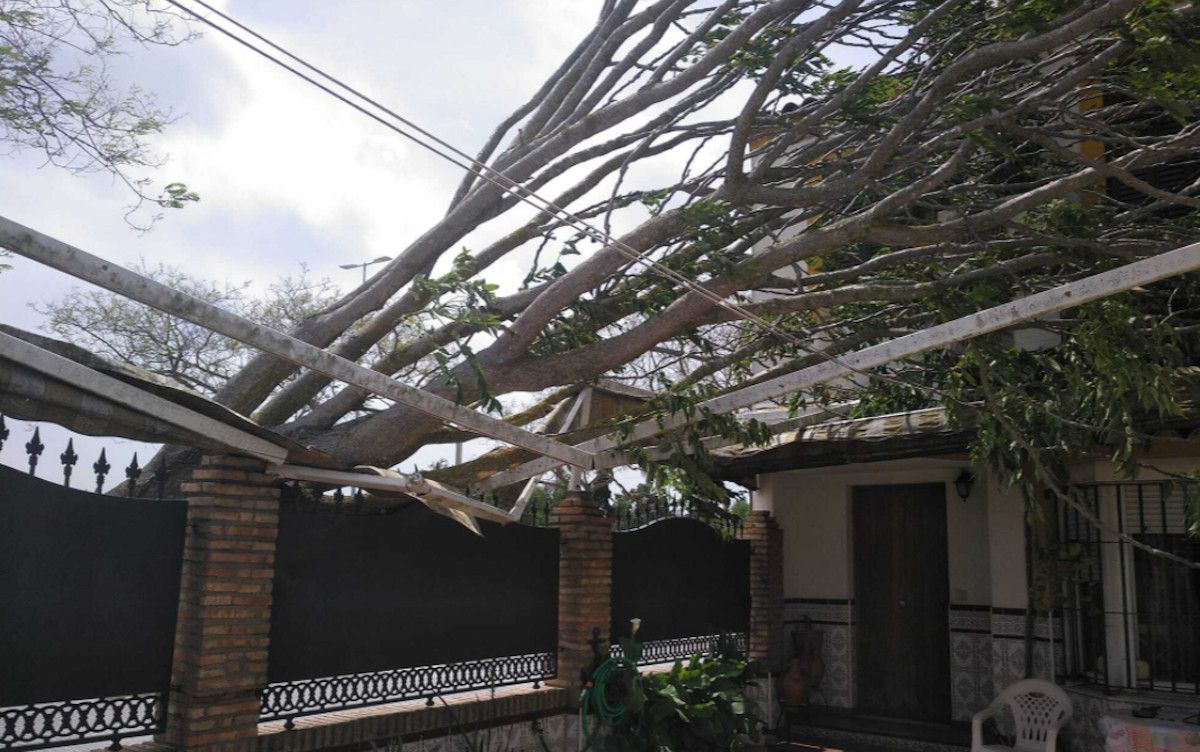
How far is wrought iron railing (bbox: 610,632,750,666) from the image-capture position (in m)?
9.03

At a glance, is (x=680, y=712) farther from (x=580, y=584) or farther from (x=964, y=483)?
(x=964, y=483)

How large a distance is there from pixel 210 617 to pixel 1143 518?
25.2 ft

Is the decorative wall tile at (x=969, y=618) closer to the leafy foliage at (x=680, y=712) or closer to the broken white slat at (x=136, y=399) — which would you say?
the leafy foliage at (x=680, y=712)

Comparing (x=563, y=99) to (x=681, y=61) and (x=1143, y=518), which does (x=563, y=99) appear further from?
(x=1143, y=518)

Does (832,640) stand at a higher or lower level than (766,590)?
lower

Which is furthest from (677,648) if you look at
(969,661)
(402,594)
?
(402,594)

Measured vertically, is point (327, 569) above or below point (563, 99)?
below

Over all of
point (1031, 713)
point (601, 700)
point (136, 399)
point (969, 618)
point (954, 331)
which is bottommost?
point (1031, 713)

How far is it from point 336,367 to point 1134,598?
7.36 meters

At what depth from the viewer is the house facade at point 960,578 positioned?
28.9 ft

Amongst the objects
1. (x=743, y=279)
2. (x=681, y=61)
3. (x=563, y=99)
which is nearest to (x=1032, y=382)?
(x=743, y=279)

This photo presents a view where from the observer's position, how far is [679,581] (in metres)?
9.50

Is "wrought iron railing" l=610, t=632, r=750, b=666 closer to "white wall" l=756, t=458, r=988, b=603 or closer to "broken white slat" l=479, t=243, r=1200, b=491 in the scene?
"white wall" l=756, t=458, r=988, b=603

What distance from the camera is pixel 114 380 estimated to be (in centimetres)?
498
